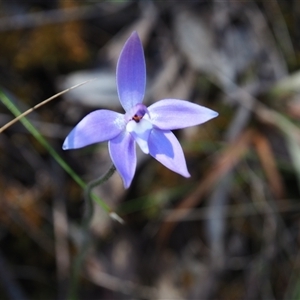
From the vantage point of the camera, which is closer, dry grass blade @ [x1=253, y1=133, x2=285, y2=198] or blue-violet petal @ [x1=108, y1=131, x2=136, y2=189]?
blue-violet petal @ [x1=108, y1=131, x2=136, y2=189]

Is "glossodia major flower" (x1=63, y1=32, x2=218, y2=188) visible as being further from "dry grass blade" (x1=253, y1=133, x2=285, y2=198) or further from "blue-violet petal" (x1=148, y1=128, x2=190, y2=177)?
→ "dry grass blade" (x1=253, y1=133, x2=285, y2=198)

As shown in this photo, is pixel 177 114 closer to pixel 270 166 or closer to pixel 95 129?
pixel 95 129

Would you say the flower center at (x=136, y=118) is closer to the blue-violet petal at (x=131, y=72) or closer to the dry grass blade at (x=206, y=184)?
the blue-violet petal at (x=131, y=72)

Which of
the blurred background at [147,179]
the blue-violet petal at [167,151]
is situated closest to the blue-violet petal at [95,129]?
the blue-violet petal at [167,151]

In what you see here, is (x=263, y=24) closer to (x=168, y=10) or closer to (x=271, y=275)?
(x=168, y=10)

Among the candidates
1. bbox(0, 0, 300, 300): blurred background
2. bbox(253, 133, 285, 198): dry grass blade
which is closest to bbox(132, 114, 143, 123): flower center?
bbox(0, 0, 300, 300): blurred background

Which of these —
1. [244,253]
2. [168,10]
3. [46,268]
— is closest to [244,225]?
[244,253]

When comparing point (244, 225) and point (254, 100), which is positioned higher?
point (254, 100)
